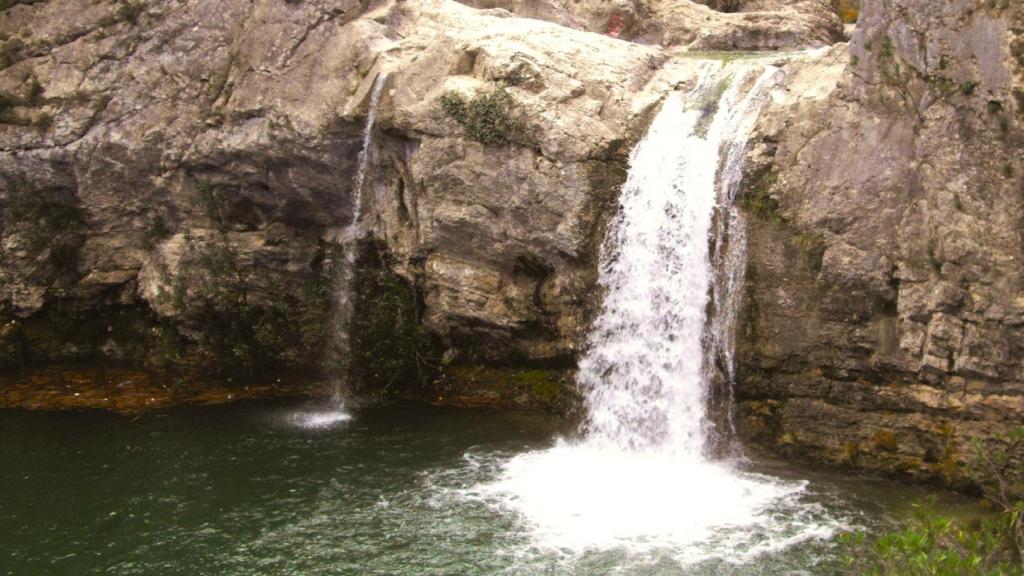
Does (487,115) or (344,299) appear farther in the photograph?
(344,299)

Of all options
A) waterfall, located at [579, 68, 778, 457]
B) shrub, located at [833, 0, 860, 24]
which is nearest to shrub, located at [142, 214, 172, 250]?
waterfall, located at [579, 68, 778, 457]

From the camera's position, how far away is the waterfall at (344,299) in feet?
57.6

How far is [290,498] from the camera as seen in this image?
13.8m

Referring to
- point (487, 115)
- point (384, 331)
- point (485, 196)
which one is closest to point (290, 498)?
point (384, 331)

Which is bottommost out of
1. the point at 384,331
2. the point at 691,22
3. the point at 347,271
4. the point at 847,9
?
the point at 384,331

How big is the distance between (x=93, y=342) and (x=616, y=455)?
42.2 feet

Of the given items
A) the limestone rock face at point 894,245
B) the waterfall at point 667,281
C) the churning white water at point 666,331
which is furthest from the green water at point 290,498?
the waterfall at point 667,281

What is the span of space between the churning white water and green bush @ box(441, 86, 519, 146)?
2422 millimetres

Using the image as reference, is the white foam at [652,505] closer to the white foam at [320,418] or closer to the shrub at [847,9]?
the white foam at [320,418]

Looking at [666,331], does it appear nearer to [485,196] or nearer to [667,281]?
[667,281]

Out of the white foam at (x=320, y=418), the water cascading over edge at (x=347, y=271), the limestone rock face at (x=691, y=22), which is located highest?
the limestone rock face at (x=691, y=22)

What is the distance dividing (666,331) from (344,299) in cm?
733

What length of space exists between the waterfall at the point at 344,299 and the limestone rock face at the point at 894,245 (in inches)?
304

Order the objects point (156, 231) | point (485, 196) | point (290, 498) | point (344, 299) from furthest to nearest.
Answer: point (156, 231) → point (344, 299) → point (485, 196) → point (290, 498)
